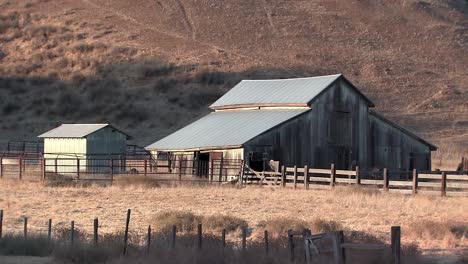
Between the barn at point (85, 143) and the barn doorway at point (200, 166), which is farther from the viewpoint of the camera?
the barn at point (85, 143)

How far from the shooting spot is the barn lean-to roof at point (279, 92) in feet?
172

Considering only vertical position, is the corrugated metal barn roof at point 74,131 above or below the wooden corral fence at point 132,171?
above

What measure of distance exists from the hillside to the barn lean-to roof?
73.8 ft

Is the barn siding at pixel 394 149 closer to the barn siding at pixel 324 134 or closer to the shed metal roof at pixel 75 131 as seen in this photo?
the barn siding at pixel 324 134

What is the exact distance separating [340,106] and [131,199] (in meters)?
15.9

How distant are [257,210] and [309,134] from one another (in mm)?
15386

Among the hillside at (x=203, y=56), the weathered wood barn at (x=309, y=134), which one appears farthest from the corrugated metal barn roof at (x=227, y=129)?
the hillside at (x=203, y=56)

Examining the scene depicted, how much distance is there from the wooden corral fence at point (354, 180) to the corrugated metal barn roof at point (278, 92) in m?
4.90

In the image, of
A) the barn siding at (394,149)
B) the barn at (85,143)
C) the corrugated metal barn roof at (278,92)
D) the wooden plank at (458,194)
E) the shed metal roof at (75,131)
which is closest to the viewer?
the wooden plank at (458,194)

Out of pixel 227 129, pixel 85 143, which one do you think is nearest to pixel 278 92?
pixel 227 129

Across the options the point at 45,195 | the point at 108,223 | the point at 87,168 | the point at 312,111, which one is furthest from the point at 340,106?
the point at 108,223

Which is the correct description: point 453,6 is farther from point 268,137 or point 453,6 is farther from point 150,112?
point 268,137

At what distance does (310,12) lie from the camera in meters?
113

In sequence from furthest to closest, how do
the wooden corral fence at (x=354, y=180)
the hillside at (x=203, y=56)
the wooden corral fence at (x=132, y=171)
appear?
1. the hillside at (x=203, y=56)
2. the wooden corral fence at (x=132, y=171)
3. the wooden corral fence at (x=354, y=180)
